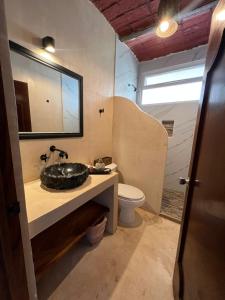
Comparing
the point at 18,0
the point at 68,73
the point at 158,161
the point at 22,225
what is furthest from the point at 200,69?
the point at 22,225

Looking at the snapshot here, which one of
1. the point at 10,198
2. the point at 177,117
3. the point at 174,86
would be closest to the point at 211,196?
the point at 10,198

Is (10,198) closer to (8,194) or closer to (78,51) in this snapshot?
(8,194)

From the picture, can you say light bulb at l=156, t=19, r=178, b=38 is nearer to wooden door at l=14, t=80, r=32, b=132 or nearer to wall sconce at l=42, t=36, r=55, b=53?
wall sconce at l=42, t=36, r=55, b=53

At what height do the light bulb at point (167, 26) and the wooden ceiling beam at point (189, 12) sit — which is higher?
the wooden ceiling beam at point (189, 12)

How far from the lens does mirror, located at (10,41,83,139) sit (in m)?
1.18

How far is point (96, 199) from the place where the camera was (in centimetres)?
178

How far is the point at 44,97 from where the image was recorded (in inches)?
53.9

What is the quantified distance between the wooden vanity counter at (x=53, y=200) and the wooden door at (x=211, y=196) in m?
0.79

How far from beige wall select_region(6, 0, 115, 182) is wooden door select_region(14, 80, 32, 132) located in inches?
Result: 5.7

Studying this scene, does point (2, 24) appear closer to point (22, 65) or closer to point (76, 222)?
point (22, 65)

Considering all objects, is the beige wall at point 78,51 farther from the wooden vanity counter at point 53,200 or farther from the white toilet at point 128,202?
→ the white toilet at point 128,202

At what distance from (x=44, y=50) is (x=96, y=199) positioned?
165 cm

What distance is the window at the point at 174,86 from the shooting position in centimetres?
244

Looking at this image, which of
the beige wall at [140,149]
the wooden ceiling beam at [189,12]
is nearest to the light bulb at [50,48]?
the beige wall at [140,149]
